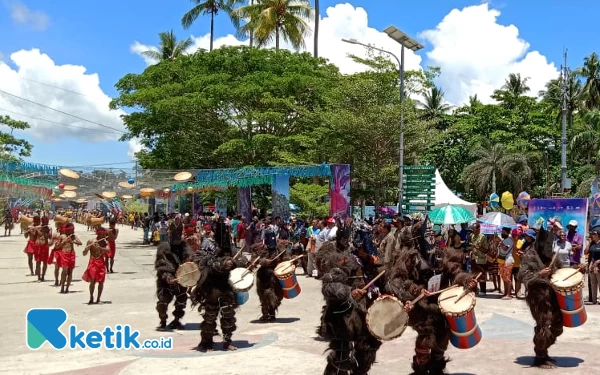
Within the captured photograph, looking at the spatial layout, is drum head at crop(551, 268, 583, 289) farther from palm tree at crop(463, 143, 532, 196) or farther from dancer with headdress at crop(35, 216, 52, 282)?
palm tree at crop(463, 143, 532, 196)

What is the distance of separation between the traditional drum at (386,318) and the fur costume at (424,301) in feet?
1.64

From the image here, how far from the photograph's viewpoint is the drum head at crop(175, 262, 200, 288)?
9.52 m

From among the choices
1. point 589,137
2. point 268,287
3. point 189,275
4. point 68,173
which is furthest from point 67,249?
point 589,137

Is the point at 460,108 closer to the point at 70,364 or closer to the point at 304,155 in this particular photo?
the point at 304,155

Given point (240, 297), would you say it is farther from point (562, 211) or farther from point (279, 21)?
point (279, 21)

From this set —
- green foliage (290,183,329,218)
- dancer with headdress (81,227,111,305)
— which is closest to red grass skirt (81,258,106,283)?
dancer with headdress (81,227,111,305)

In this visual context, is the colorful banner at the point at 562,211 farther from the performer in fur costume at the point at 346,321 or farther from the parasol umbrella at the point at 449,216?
the performer in fur costume at the point at 346,321

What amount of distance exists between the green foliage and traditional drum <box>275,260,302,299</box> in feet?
54.9

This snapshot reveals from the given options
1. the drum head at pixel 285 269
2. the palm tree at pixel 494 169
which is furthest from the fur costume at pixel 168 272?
the palm tree at pixel 494 169

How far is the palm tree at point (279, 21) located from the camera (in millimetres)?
40656

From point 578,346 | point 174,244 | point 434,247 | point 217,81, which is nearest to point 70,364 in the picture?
point 174,244

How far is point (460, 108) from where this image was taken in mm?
58844

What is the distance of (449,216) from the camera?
1917 cm

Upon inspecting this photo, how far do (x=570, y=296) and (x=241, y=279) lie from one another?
447cm
